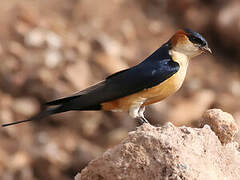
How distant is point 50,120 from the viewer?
1071cm

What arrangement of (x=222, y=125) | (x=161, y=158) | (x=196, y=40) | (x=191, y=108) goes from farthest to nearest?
(x=191, y=108)
(x=196, y=40)
(x=222, y=125)
(x=161, y=158)

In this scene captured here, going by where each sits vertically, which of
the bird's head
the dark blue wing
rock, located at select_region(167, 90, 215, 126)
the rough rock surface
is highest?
the rough rock surface

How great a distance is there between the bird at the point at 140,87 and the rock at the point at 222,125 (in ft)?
2.55

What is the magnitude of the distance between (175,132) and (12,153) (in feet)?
20.4

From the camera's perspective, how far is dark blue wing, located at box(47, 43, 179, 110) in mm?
5559

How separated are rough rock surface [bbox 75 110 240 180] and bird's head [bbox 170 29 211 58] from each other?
1.36 m

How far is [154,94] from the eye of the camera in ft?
18.1

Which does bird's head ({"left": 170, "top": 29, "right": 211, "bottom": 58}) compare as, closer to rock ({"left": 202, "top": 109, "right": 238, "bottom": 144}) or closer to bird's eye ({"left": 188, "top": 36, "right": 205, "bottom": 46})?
bird's eye ({"left": 188, "top": 36, "right": 205, "bottom": 46})

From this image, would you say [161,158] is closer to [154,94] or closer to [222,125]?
[222,125]

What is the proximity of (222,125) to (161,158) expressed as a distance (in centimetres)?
72

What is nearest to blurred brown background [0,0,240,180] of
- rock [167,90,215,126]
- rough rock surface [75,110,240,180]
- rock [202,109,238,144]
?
rock [167,90,215,126]

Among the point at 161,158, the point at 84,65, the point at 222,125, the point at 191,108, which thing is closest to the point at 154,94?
the point at 222,125

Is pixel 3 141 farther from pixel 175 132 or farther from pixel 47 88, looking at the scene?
pixel 175 132

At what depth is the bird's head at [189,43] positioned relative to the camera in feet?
18.7
